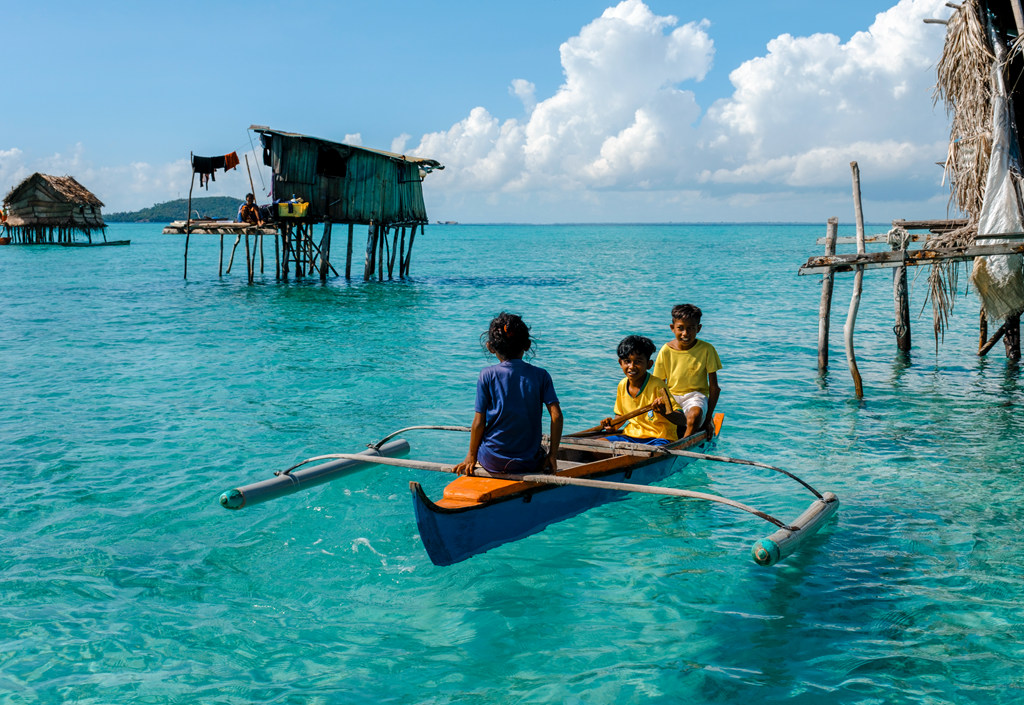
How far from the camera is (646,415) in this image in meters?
7.47

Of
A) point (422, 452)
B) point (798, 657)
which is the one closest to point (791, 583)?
point (798, 657)

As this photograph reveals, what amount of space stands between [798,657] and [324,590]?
323cm

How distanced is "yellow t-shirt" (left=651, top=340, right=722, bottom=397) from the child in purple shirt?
2.23 m

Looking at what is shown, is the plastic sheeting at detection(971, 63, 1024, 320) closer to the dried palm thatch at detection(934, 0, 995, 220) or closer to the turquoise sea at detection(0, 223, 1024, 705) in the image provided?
the dried palm thatch at detection(934, 0, 995, 220)

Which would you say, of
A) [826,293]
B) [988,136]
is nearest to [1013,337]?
[826,293]

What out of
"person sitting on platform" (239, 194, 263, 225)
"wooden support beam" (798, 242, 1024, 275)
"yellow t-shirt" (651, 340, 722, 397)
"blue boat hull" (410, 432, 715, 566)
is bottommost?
"blue boat hull" (410, 432, 715, 566)

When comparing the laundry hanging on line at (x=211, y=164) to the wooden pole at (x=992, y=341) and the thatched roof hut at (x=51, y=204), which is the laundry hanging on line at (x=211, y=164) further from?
the thatched roof hut at (x=51, y=204)

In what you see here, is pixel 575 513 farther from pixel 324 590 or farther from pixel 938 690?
pixel 938 690

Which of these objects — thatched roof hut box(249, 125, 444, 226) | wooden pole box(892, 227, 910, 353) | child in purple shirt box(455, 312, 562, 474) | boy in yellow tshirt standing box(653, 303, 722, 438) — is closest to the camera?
child in purple shirt box(455, 312, 562, 474)

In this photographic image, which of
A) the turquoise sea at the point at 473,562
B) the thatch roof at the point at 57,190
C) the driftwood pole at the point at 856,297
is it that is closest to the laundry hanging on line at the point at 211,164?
the turquoise sea at the point at 473,562

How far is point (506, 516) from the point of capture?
5.64m

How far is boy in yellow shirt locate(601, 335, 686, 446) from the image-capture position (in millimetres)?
7148

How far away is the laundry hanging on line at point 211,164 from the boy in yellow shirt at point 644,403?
84.6 feet

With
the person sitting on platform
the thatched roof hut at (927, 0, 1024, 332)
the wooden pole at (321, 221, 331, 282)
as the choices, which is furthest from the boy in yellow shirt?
the wooden pole at (321, 221, 331, 282)
